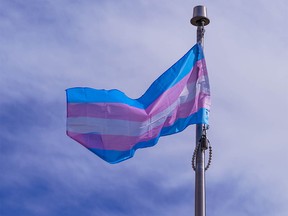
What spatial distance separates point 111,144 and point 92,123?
32.1 inches

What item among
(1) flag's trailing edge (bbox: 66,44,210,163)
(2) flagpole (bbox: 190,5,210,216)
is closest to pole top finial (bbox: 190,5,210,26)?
(1) flag's trailing edge (bbox: 66,44,210,163)

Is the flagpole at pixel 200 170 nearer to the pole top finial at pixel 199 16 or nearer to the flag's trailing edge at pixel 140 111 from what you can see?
the flag's trailing edge at pixel 140 111

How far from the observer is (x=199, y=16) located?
734 inches

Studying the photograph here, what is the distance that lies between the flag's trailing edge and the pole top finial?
0.66m

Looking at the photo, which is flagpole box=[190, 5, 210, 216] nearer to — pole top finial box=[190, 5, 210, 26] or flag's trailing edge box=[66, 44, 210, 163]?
flag's trailing edge box=[66, 44, 210, 163]

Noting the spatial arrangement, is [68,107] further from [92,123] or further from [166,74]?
[166,74]

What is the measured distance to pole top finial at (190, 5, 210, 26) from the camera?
18656mm

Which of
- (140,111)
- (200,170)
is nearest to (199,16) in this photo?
(140,111)

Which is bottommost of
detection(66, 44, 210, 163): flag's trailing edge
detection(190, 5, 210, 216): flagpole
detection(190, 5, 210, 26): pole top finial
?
detection(190, 5, 210, 216): flagpole

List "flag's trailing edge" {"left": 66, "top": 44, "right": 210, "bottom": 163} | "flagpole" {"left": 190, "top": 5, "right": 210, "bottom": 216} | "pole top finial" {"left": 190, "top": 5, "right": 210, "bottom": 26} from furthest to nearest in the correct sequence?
"pole top finial" {"left": 190, "top": 5, "right": 210, "bottom": 26} < "flag's trailing edge" {"left": 66, "top": 44, "right": 210, "bottom": 163} < "flagpole" {"left": 190, "top": 5, "right": 210, "bottom": 216}

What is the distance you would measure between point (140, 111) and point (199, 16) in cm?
287

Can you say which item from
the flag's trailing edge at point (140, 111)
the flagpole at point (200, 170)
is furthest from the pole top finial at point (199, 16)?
the flagpole at point (200, 170)

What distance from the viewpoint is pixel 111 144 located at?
1823cm

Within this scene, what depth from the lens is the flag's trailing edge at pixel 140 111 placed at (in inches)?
712
